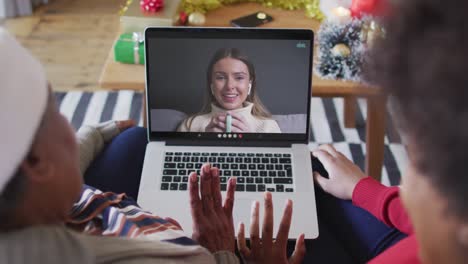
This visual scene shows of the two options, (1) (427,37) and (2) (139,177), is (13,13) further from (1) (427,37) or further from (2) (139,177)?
(1) (427,37)

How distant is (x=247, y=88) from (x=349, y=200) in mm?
308

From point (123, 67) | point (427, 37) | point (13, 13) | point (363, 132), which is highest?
point (427, 37)

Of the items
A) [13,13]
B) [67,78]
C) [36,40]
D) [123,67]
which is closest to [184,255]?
[123,67]

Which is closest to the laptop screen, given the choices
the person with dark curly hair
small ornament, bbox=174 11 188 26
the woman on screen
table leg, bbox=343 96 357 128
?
the woman on screen

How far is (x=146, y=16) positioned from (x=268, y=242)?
73cm

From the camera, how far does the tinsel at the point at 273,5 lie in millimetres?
1632

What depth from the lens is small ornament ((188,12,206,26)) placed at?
1.58m

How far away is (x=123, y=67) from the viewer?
143 cm

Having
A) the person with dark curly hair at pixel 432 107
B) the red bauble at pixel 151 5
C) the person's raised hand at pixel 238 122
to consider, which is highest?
the person with dark curly hair at pixel 432 107

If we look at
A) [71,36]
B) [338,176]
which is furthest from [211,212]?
[71,36]

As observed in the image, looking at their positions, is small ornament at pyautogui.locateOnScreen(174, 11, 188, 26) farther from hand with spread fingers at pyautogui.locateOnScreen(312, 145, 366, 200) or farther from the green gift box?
hand with spread fingers at pyautogui.locateOnScreen(312, 145, 366, 200)

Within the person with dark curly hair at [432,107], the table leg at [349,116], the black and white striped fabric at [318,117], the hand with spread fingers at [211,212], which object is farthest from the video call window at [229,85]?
the table leg at [349,116]

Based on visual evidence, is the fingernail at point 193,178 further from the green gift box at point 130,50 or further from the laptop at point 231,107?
the green gift box at point 130,50

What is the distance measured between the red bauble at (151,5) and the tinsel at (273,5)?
0.14m
